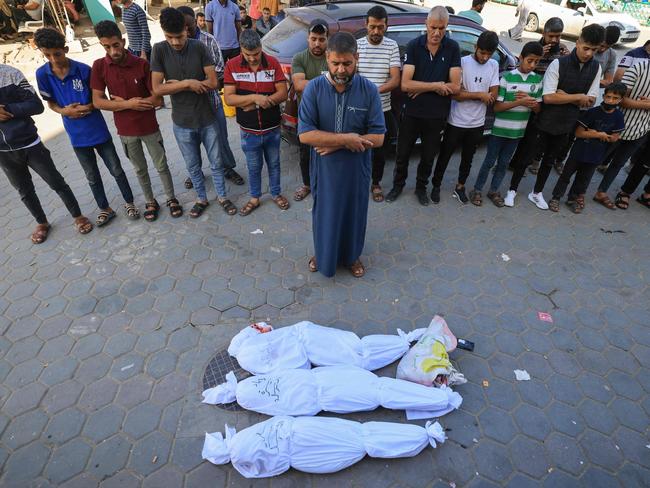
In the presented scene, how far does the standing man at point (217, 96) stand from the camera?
4.47 m

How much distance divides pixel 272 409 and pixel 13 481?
5.19ft

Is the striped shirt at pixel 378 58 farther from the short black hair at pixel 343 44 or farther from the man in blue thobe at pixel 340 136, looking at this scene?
the short black hair at pixel 343 44

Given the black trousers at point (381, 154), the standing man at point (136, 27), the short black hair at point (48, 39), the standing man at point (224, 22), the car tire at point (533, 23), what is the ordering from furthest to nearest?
the car tire at point (533, 23)
the standing man at point (224, 22)
the standing man at point (136, 27)
the black trousers at point (381, 154)
the short black hair at point (48, 39)

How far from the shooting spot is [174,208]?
14.9 ft

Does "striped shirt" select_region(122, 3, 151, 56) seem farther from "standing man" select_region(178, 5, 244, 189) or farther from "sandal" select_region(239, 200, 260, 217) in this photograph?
"sandal" select_region(239, 200, 260, 217)

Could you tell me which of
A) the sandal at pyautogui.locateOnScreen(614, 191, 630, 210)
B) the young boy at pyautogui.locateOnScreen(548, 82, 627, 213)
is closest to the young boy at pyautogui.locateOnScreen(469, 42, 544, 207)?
the young boy at pyautogui.locateOnScreen(548, 82, 627, 213)

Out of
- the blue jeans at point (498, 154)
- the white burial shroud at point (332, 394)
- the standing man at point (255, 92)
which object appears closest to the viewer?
the white burial shroud at point (332, 394)

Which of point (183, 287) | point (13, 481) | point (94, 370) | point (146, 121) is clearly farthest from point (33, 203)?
point (13, 481)

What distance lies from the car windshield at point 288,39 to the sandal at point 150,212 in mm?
2422

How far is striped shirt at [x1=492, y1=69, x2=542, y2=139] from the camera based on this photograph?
411 cm

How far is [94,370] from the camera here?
2932mm

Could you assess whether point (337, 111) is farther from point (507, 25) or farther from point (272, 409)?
point (507, 25)

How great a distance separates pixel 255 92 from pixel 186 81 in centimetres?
65

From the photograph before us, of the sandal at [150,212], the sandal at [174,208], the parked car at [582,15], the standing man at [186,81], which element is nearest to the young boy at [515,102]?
the standing man at [186,81]
